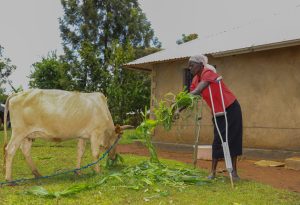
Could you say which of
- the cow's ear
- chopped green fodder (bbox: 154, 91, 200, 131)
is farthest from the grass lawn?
chopped green fodder (bbox: 154, 91, 200, 131)

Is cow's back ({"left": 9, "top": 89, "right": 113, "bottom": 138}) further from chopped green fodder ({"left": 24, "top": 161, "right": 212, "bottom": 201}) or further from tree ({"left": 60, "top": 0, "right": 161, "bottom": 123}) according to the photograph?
tree ({"left": 60, "top": 0, "right": 161, "bottom": 123})

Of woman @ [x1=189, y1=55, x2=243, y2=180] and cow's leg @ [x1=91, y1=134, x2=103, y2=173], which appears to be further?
cow's leg @ [x1=91, y1=134, x2=103, y2=173]

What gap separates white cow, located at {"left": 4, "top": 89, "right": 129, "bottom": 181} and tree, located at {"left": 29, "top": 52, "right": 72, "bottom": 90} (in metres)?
20.8

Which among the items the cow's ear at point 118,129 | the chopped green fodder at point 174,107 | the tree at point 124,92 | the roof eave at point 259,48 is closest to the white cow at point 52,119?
the cow's ear at point 118,129

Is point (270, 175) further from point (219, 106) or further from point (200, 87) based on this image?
point (200, 87)

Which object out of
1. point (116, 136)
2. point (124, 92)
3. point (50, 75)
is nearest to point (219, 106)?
point (116, 136)

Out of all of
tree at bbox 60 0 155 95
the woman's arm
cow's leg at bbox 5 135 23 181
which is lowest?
cow's leg at bbox 5 135 23 181

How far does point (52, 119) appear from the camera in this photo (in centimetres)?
655

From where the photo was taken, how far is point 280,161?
10.1 m

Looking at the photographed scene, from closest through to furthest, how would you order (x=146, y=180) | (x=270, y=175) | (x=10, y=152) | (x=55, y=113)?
(x=146, y=180), (x=10, y=152), (x=55, y=113), (x=270, y=175)

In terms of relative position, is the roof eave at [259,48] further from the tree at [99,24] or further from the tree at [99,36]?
the tree at [99,24]

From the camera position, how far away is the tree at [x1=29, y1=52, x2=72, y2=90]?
26.9 metres

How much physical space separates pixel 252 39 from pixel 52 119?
6949 millimetres

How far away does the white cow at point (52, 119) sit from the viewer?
645 cm
